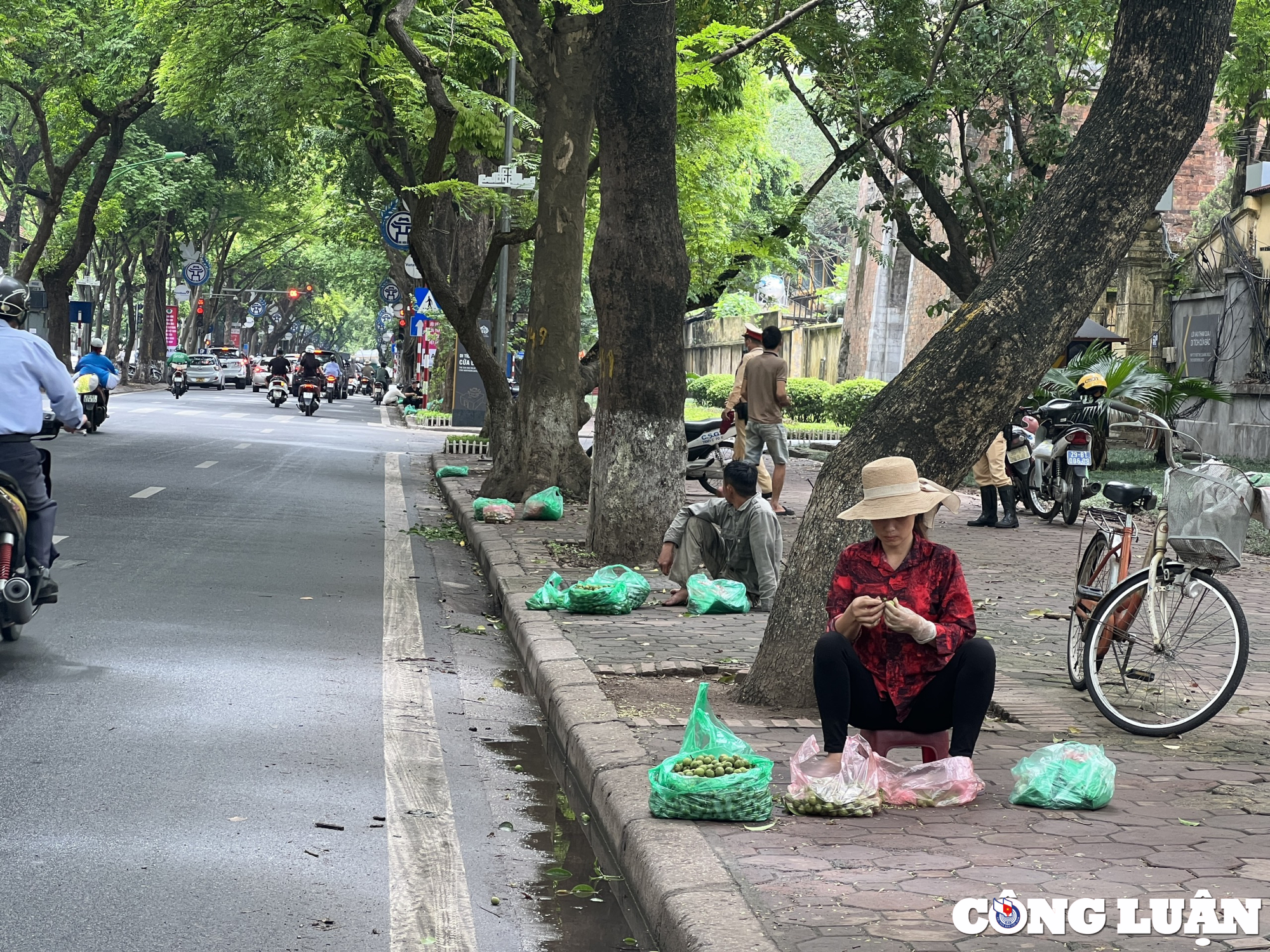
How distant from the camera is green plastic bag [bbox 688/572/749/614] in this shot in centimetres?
901

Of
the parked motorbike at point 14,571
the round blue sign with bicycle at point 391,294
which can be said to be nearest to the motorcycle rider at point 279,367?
the round blue sign with bicycle at point 391,294

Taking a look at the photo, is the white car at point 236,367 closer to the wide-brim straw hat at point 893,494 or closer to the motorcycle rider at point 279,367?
the motorcycle rider at point 279,367

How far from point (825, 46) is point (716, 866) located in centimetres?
1700

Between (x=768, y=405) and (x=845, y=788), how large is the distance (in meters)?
9.98

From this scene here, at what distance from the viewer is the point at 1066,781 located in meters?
4.99

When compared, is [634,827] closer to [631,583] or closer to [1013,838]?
[1013,838]

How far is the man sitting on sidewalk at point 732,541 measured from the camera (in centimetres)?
894

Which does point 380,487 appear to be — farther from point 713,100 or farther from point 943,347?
point 943,347

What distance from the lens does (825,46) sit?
775 inches

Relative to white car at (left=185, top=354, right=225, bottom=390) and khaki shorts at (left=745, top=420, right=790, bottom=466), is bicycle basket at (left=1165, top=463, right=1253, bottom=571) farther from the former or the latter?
white car at (left=185, top=354, right=225, bottom=390)

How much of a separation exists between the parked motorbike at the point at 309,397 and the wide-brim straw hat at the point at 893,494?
115 feet

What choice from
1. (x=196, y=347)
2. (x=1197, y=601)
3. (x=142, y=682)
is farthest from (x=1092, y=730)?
(x=196, y=347)

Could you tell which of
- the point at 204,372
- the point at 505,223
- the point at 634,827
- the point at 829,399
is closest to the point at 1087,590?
the point at 634,827

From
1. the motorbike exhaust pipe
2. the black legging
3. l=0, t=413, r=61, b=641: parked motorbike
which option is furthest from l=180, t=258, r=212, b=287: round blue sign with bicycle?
the black legging
